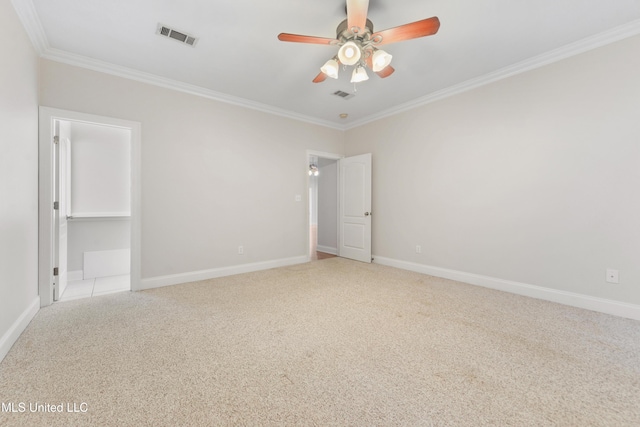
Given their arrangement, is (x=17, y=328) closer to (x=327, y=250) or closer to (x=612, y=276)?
(x=327, y=250)

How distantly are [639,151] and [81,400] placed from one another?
465 centimetres

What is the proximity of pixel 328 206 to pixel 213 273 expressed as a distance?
3.21m

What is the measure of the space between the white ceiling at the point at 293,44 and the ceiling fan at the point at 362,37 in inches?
10.2

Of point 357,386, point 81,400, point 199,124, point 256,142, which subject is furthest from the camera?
point 256,142

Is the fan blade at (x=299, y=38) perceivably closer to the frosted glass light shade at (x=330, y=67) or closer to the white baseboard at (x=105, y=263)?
the frosted glass light shade at (x=330, y=67)

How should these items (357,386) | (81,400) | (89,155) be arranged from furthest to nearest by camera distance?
(89,155), (357,386), (81,400)

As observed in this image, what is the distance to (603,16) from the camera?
2316mm

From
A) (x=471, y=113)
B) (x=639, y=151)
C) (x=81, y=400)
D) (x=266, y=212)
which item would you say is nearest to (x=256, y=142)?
(x=266, y=212)

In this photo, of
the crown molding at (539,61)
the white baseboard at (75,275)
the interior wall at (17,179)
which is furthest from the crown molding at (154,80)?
the white baseboard at (75,275)

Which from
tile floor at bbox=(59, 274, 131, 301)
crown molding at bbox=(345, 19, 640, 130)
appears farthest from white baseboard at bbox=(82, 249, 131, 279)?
crown molding at bbox=(345, 19, 640, 130)

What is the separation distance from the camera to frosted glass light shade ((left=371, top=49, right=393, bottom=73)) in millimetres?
2228

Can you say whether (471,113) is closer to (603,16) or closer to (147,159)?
(603,16)

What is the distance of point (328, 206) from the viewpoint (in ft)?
20.7

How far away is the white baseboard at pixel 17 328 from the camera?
1.81m
